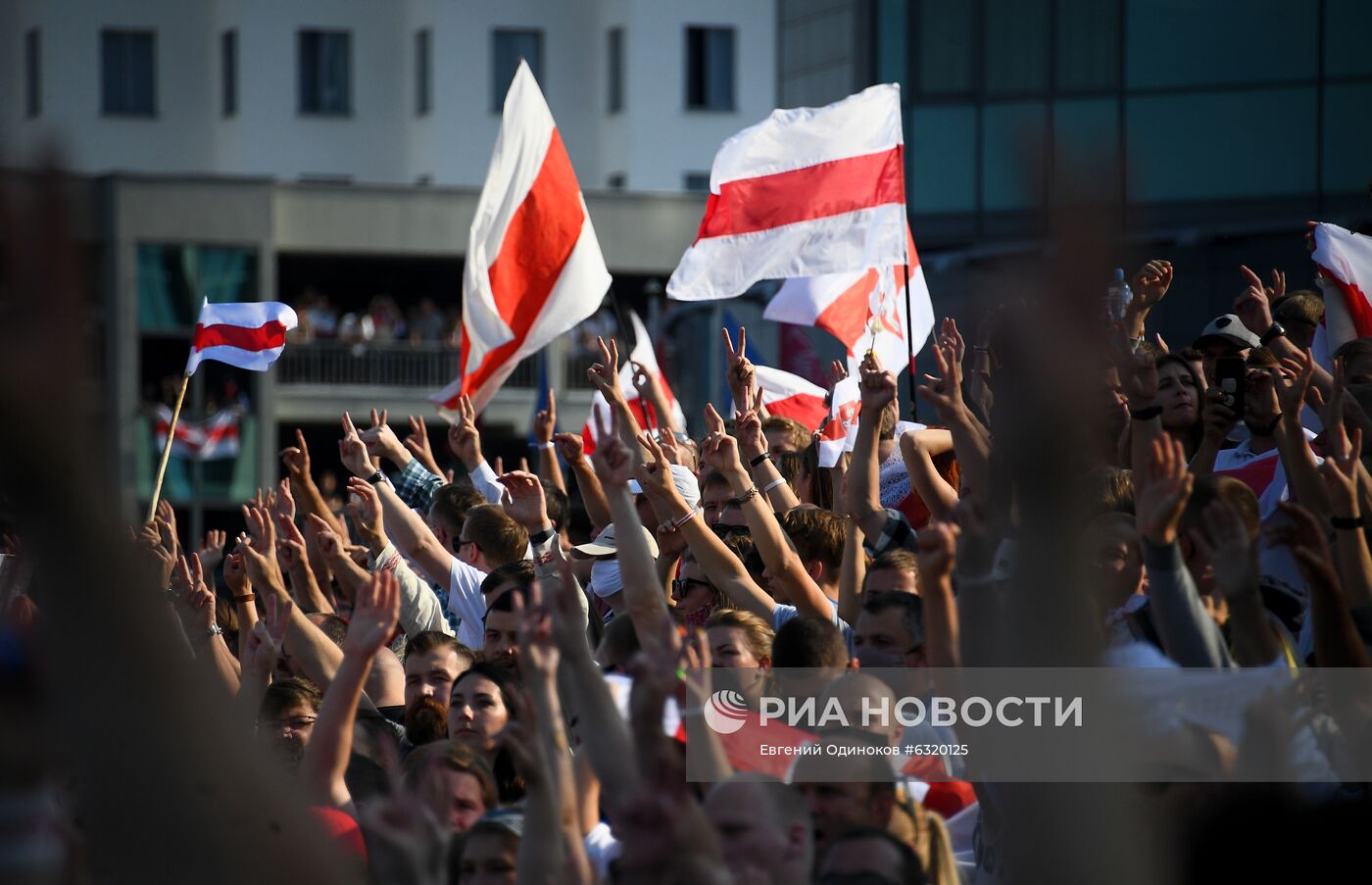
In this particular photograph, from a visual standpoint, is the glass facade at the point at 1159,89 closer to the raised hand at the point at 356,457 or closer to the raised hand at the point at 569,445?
the raised hand at the point at 356,457

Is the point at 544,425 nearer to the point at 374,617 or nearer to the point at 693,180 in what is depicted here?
the point at 374,617

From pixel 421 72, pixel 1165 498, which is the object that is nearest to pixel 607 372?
pixel 1165 498

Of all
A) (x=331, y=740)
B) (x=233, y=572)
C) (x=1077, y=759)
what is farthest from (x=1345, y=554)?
(x=233, y=572)

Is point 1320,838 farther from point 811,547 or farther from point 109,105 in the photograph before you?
point 109,105

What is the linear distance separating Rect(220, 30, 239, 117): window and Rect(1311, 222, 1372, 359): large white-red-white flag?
37435 millimetres

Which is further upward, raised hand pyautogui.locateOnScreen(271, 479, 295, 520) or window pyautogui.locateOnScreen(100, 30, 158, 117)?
window pyautogui.locateOnScreen(100, 30, 158, 117)

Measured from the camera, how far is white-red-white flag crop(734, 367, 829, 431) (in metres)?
9.07

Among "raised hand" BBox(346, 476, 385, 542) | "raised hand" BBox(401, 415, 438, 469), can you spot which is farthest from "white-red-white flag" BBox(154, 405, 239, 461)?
"raised hand" BBox(346, 476, 385, 542)

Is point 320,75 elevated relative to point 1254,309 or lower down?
elevated

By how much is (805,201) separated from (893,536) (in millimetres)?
3208

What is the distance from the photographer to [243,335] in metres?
9.11

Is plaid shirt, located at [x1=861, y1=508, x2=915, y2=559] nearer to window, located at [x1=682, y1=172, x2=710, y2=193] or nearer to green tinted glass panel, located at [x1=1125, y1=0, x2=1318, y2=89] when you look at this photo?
green tinted glass panel, located at [x1=1125, y1=0, x2=1318, y2=89]

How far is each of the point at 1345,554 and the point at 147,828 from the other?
2863mm

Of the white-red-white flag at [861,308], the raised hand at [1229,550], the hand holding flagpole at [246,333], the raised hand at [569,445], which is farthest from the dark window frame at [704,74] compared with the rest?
the raised hand at [1229,550]
